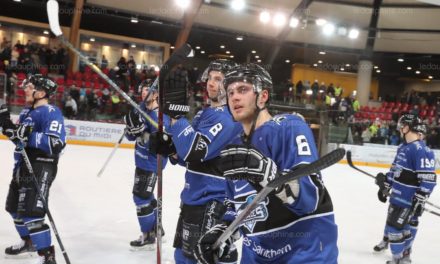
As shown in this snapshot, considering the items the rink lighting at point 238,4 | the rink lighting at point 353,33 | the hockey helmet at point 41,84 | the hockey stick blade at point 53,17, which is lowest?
the hockey helmet at point 41,84

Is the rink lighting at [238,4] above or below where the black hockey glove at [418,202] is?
above

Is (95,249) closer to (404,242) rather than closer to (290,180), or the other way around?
(404,242)

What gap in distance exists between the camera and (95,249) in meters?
3.86

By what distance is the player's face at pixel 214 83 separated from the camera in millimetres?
2543

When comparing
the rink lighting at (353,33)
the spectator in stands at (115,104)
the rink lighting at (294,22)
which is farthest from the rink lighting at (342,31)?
the spectator in stands at (115,104)

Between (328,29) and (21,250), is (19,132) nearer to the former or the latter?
(21,250)

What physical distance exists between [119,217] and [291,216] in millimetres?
3687

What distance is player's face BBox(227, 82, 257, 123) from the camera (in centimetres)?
158

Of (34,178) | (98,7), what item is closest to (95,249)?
(34,178)

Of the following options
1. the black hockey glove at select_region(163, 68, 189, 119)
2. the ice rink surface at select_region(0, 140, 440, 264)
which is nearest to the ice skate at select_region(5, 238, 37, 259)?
the ice rink surface at select_region(0, 140, 440, 264)

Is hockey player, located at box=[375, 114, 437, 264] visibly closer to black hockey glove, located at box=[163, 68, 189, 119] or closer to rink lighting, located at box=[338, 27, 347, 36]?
black hockey glove, located at box=[163, 68, 189, 119]

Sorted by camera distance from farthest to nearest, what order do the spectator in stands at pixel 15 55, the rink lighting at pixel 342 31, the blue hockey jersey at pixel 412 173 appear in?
the rink lighting at pixel 342 31
the spectator in stands at pixel 15 55
the blue hockey jersey at pixel 412 173

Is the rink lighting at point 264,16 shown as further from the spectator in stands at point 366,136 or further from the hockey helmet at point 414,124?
the hockey helmet at point 414,124

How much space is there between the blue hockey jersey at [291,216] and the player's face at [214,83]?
1.05 metres
